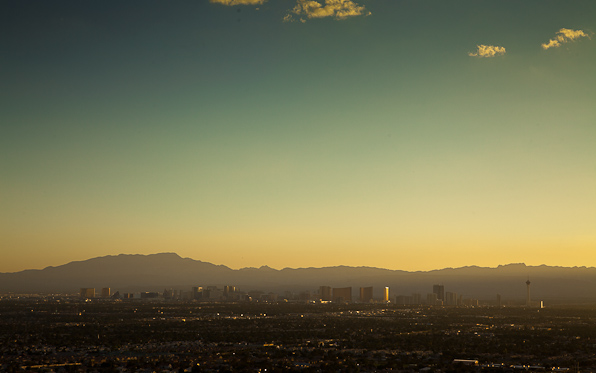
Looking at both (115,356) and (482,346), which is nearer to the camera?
(115,356)

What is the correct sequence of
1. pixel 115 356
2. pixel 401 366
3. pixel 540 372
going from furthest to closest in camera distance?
pixel 115 356
pixel 401 366
pixel 540 372

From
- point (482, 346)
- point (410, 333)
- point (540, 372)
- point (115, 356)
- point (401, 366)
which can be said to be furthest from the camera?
point (410, 333)

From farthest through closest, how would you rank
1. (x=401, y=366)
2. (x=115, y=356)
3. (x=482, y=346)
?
(x=482, y=346)
(x=115, y=356)
(x=401, y=366)

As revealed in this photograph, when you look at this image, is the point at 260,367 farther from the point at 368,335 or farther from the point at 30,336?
the point at 30,336

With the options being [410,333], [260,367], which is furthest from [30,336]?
[410,333]

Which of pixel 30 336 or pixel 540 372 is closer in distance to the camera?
pixel 540 372

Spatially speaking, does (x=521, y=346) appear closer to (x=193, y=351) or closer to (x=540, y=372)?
(x=540, y=372)

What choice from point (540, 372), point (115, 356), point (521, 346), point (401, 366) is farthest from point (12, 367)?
point (521, 346)

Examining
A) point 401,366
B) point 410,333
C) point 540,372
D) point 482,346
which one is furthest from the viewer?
point 410,333
